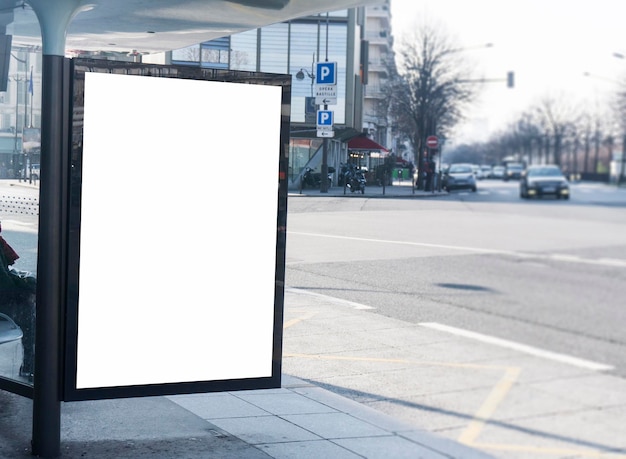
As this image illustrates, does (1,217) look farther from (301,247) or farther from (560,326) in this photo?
(301,247)

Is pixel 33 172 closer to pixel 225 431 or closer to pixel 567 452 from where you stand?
pixel 225 431

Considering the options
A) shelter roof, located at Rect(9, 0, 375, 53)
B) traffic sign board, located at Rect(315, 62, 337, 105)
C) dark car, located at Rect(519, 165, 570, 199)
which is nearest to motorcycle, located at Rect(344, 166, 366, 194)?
traffic sign board, located at Rect(315, 62, 337, 105)

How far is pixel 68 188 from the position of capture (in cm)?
203

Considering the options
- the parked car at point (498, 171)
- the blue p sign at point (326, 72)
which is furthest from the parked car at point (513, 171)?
the blue p sign at point (326, 72)

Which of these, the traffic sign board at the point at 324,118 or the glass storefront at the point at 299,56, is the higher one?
the glass storefront at the point at 299,56

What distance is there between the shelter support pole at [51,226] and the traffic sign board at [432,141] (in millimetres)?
1446

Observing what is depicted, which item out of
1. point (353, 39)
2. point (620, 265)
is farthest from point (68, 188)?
point (620, 265)

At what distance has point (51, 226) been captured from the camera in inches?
79.7

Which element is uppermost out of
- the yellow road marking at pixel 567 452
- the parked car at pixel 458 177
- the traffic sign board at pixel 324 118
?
the traffic sign board at pixel 324 118

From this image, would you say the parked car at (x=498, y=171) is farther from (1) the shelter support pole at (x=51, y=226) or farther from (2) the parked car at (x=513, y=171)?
(1) the shelter support pole at (x=51, y=226)

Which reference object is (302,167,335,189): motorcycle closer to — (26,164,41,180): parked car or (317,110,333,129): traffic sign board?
(317,110,333,129): traffic sign board

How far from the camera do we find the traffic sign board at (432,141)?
3.09 meters

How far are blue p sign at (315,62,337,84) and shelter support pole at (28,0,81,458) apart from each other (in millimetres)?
1140

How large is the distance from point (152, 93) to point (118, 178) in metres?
0.23
